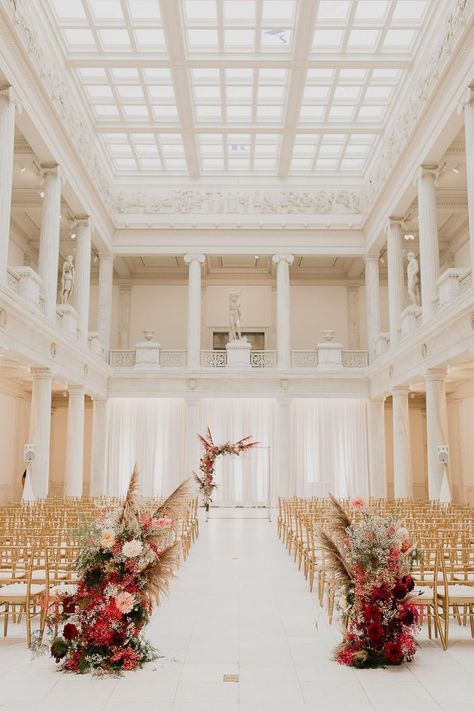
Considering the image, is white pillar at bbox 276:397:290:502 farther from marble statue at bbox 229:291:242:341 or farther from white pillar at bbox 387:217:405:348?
white pillar at bbox 387:217:405:348

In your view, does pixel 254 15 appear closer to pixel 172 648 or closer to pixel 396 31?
pixel 396 31

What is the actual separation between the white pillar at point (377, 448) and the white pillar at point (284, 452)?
117 inches

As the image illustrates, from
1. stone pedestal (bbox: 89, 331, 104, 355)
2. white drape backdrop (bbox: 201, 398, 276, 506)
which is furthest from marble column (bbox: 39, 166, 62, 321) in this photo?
white drape backdrop (bbox: 201, 398, 276, 506)

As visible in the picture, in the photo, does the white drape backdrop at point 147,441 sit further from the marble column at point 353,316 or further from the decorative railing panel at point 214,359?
the marble column at point 353,316

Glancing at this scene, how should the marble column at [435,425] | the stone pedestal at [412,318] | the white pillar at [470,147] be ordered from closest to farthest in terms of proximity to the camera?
the white pillar at [470,147], the marble column at [435,425], the stone pedestal at [412,318]

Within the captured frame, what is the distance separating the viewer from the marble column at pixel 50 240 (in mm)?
17375

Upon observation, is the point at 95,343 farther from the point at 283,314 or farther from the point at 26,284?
the point at 26,284

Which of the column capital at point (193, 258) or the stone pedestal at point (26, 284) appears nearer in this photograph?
the stone pedestal at point (26, 284)

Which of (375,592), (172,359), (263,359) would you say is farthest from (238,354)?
(375,592)

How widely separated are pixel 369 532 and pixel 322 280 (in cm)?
2440

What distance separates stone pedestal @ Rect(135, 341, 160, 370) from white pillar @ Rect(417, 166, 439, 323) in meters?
10.8

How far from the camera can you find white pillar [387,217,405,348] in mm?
21312

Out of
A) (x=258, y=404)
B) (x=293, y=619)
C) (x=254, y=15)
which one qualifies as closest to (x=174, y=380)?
(x=258, y=404)

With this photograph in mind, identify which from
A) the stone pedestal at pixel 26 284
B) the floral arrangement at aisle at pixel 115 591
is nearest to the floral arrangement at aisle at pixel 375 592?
the floral arrangement at aisle at pixel 115 591
